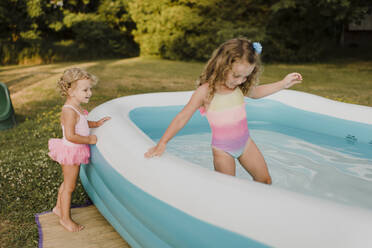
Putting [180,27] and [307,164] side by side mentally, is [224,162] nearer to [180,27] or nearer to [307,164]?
[307,164]

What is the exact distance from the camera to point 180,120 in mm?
2043

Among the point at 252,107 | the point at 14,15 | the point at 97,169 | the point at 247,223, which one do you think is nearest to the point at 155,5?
the point at 14,15

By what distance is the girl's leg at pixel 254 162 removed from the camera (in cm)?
240

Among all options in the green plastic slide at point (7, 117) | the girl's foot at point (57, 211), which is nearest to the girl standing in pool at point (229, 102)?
the girl's foot at point (57, 211)

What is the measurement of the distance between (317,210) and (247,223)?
28 cm

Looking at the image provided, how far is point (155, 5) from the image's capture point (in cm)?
1567

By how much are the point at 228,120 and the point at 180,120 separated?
15.7 inches

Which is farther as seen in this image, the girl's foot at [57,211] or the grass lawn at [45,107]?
the grass lawn at [45,107]

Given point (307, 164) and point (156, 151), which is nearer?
point (156, 151)

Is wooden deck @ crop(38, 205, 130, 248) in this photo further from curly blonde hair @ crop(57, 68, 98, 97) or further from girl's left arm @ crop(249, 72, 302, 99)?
girl's left arm @ crop(249, 72, 302, 99)

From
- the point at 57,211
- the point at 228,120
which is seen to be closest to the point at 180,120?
the point at 228,120

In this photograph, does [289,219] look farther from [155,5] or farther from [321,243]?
[155,5]

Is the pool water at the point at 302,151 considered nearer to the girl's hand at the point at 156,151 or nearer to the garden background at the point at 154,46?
the garden background at the point at 154,46

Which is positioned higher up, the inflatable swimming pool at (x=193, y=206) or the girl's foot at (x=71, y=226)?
the inflatable swimming pool at (x=193, y=206)
